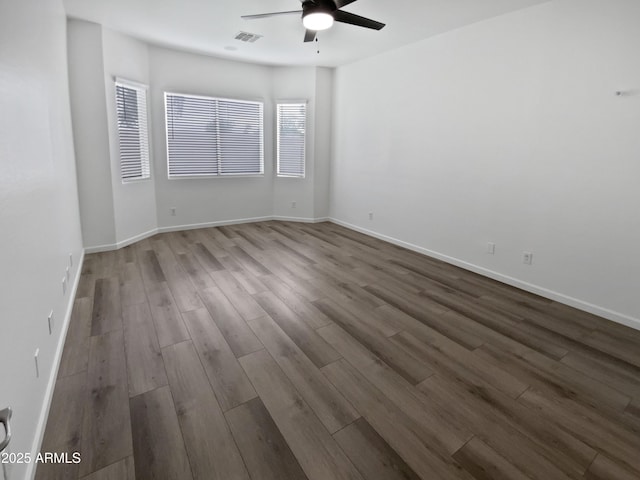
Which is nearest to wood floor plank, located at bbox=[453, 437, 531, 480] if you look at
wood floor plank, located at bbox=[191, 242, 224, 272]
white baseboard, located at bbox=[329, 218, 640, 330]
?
white baseboard, located at bbox=[329, 218, 640, 330]

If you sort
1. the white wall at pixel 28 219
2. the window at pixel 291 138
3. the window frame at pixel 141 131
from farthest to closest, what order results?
1. the window at pixel 291 138
2. the window frame at pixel 141 131
3. the white wall at pixel 28 219

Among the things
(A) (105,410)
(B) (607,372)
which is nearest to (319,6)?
(A) (105,410)

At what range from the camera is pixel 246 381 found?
81.4 inches

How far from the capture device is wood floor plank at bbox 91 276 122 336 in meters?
2.66

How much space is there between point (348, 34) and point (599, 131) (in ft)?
9.50

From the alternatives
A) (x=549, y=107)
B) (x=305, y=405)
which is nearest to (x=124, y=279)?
(x=305, y=405)

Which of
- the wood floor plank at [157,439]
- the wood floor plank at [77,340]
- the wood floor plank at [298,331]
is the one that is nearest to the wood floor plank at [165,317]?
the wood floor plank at [77,340]

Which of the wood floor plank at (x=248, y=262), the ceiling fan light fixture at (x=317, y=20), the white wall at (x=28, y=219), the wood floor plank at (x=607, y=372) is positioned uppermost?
the ceiling fan light fixture at (x=317, y=20)

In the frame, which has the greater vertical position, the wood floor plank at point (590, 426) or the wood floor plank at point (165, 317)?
the wood floor plank at point (165, 317)

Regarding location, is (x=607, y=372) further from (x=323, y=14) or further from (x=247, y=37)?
(x=247, y=37)

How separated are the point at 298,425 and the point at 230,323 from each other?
3.99 ft

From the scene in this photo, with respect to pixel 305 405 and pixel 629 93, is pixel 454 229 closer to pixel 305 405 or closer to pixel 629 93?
pixel 629 93

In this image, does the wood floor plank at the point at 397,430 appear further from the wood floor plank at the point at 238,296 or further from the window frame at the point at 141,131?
the window frame at the point at 141,131

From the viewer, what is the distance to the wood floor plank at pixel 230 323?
7.98ft
